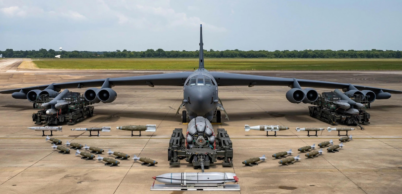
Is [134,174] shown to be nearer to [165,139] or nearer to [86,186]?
[86,186]

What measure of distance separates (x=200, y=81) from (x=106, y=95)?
6673 millimetres

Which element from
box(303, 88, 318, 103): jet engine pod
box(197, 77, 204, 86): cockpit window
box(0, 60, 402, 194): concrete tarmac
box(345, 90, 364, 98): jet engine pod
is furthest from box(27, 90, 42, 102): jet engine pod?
box(345, 90, 364, 98): jet engine pod

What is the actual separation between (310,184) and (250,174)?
186 centimetres

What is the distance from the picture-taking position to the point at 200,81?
18.6m

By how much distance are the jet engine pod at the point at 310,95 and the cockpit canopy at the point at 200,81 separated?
240 inches

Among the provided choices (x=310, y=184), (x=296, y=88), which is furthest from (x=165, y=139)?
(x=296, y=88)

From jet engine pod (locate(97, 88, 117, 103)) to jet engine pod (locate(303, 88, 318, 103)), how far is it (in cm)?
1119

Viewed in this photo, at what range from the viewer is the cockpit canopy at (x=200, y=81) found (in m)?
18.5

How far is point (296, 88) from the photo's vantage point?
22312 mm

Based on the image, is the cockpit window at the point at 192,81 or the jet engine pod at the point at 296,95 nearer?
the cockpit window at the point at 192,81

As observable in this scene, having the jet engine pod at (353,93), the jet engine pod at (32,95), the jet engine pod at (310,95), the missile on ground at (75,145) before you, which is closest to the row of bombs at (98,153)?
the missile on ground at (75,145)

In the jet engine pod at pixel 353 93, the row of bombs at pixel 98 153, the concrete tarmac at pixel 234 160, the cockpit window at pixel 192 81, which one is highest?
the cockpit window at pixel 192 81

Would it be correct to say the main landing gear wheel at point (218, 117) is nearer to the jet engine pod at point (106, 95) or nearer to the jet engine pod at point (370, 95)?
the jet engine pod at point (106, 95)

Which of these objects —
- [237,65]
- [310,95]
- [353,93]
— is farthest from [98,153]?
[237,65]
